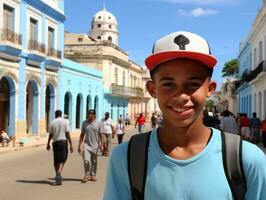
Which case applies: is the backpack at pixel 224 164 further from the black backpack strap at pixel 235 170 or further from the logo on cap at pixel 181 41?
the logo on cap at pixel 181 41

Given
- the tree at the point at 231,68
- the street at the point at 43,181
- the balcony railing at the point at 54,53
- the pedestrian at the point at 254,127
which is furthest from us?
the tree at the point at 231,68

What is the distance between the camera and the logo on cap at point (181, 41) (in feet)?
6.21

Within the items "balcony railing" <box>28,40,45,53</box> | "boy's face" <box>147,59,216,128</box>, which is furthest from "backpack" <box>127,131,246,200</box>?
"balcony railing" <box>28,40,45,53</box>

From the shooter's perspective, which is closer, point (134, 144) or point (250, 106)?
point (134, 144)

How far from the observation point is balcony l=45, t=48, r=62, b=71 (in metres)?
27.4

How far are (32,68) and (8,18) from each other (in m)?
3.39

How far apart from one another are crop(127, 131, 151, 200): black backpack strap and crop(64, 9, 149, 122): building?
143ft

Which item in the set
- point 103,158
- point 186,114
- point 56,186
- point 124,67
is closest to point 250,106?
point 124,67

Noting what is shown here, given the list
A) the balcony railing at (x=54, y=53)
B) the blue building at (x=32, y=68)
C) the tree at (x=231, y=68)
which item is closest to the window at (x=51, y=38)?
the blue building at (x=32, y=68)

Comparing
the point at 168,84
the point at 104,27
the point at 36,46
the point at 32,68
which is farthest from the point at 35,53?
the point at 104,27

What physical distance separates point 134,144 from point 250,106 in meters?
37.3

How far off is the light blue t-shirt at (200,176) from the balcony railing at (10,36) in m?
20.7

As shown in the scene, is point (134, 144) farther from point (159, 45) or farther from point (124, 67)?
point (124, 67)

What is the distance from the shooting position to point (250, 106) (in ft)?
125
